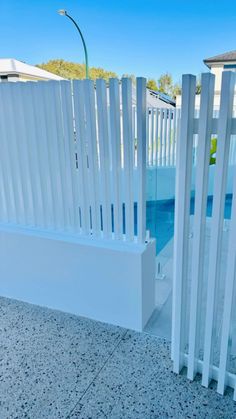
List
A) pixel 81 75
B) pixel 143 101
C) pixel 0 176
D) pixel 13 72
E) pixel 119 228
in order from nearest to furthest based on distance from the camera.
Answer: pixel 143 101
pixel 119 228
pixel 0 176
pixel 13 72
pixel 81 75

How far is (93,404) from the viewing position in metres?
1.75

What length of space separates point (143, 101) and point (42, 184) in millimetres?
1101

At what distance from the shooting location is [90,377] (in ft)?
6.36

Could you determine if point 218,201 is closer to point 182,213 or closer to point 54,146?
point 182,213

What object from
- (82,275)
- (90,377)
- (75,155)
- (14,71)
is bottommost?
(90,377)

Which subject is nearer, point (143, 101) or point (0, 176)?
point (143, 101)

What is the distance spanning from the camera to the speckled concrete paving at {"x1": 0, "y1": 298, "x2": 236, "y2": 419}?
1708mm

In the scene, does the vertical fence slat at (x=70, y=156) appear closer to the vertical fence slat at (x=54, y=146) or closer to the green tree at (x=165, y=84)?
the vertical fence slat at (x=54, y=146)

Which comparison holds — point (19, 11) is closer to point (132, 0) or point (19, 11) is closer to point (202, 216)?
point (132, 0)

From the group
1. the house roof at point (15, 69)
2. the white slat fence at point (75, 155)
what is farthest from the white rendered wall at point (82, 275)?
the house roof at point (15, 69)

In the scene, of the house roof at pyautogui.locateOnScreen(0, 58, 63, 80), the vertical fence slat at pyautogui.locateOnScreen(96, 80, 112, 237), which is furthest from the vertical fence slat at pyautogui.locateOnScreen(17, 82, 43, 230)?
the house roof at pyautogui.locateOnScreen(0, 58, 63, 80)

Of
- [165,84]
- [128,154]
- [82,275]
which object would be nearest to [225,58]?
[165,84]

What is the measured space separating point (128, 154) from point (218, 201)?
0.80 meters

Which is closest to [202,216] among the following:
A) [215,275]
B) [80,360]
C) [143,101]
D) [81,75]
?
[215,275]
